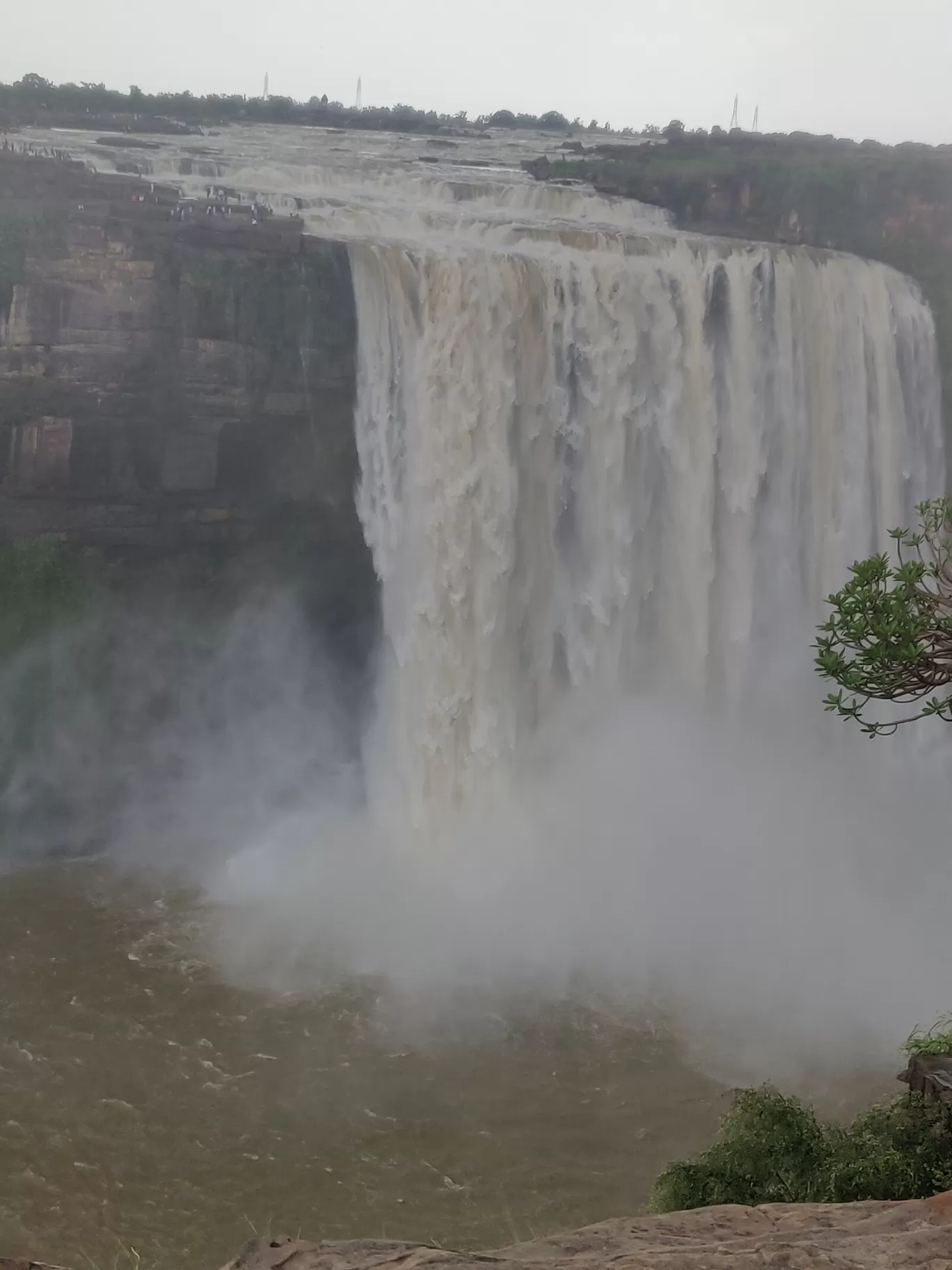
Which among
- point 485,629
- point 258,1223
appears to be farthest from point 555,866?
point 258,1223

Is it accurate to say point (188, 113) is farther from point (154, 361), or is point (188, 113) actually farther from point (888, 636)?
point (888, 636)

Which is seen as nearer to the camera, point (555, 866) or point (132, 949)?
point (132, 949)

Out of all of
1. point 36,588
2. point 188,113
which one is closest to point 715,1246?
point 36,588

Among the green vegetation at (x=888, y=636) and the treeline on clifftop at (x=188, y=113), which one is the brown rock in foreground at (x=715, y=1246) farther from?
the treeline on clifftop at (x=188, y=113)

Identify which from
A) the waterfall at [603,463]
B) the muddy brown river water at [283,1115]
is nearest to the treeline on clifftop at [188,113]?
the waterfall at [603,463]

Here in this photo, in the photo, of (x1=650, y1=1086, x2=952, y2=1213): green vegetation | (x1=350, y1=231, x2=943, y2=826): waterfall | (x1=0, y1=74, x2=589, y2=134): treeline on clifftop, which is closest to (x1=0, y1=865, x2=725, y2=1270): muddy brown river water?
(x1=650, y1=1086, x2=952, y2=1213): green vegetation

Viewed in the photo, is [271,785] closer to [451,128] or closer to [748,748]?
[748,748]
